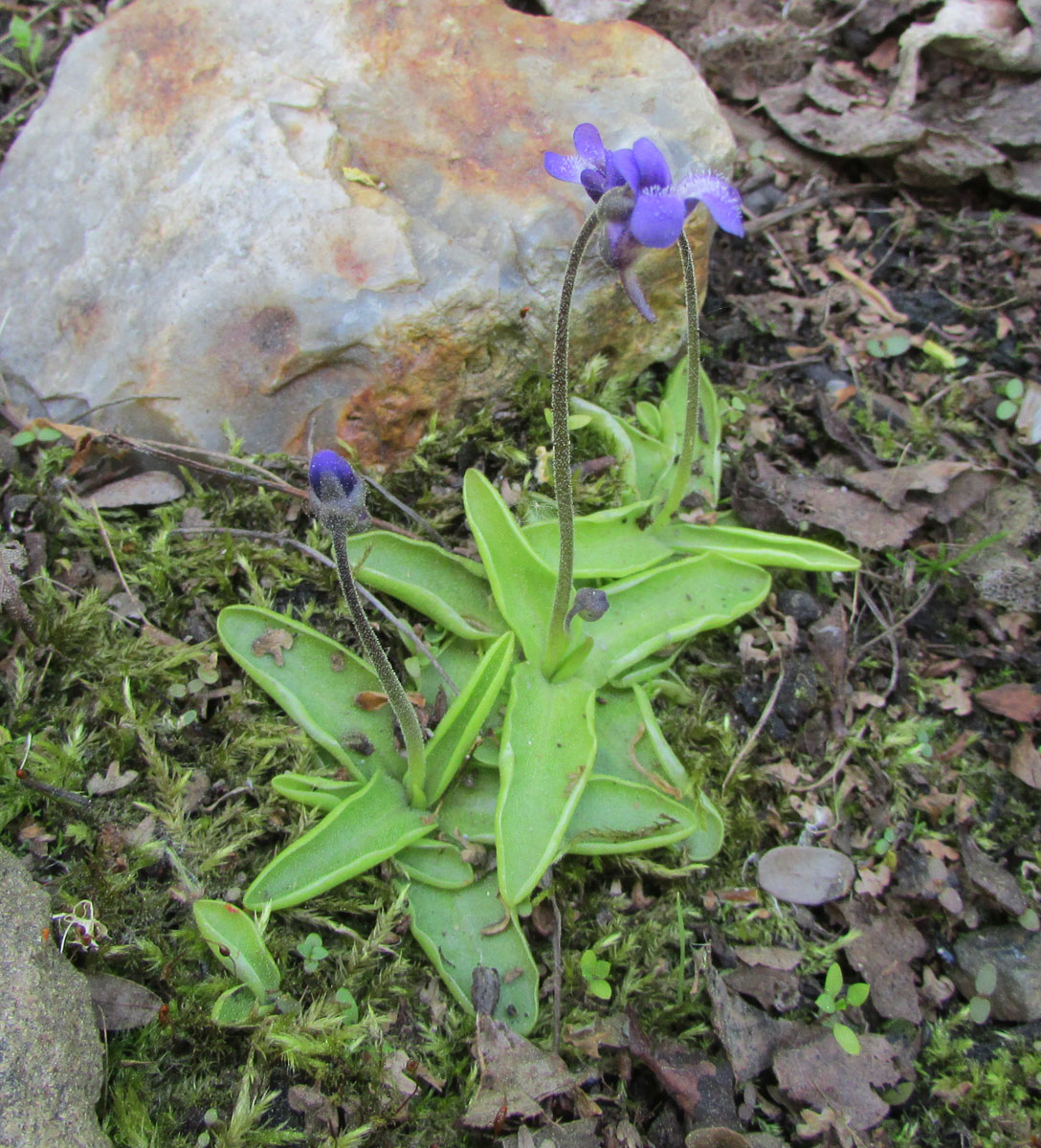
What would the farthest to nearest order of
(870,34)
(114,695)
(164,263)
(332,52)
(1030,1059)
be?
1. (870,34)
2. (332,52)
3. (164,263)
4. (114,695)
5. (1030,1059)

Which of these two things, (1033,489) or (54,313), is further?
(1033,489)

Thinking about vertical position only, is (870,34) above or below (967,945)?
above

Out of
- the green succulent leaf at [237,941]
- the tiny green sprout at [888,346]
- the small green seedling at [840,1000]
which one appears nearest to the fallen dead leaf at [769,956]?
the small green seedling at [840,1000]

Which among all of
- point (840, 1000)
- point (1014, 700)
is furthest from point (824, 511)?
point (840, 1000)

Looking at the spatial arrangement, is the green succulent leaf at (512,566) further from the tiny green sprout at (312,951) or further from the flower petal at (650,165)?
the flower petal at (650,165)

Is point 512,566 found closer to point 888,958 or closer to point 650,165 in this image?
point 650,165

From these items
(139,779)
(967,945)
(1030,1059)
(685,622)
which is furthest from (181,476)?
(1030,1059)

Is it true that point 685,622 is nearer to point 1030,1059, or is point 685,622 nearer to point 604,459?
point 604,459
